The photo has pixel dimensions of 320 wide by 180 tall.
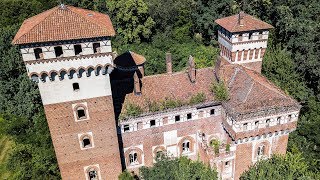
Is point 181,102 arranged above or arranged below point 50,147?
above

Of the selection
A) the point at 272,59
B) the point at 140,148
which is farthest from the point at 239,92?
the point at 272,59

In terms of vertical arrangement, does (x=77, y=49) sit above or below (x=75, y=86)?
above

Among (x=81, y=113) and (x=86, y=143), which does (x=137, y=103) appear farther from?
(x=86, y=143)

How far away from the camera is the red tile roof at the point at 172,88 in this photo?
36.8m

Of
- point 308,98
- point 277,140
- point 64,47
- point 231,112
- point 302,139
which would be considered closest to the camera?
point 64,47

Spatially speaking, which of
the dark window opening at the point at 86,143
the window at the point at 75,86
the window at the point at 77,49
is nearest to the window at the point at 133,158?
the dark window opening at the point at 86,143

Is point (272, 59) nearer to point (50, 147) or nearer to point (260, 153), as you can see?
point (260, 153)

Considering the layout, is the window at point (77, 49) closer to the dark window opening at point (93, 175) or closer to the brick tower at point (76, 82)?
the brick tower at point (76, 82)

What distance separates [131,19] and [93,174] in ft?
148

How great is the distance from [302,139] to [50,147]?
1356 inches

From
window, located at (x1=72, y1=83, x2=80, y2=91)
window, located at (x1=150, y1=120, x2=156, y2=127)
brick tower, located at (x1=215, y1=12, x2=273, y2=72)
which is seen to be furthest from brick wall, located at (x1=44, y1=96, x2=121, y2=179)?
brick tower, located at (x1=215, y1=12, x2=273, y2=72)

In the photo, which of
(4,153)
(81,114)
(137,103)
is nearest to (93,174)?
(81,114)

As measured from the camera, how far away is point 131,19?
72812 mm

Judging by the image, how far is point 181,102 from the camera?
1442 inches
